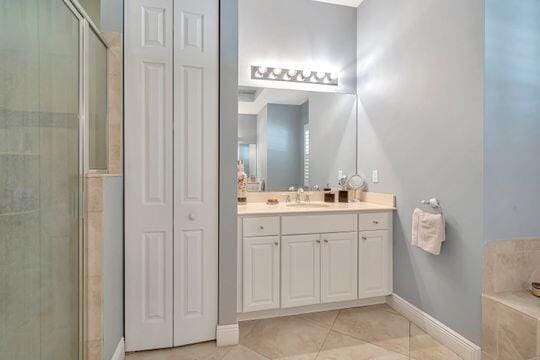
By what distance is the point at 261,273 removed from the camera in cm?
230

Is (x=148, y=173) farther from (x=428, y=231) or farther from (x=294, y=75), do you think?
(x=428, y=231)

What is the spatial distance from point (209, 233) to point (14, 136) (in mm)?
1223

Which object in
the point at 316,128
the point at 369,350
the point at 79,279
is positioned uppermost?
the point at 316,128

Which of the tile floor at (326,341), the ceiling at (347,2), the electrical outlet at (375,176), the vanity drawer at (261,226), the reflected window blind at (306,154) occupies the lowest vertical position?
the tile floor at (326,341)

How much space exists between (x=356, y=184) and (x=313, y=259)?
1.03 m

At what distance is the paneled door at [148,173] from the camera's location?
1900 millimetres

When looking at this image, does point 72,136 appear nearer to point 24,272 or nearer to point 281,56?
point 24,272

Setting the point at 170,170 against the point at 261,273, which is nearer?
the point at 170,170

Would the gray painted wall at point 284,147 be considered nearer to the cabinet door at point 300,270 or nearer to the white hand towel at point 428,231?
the cabinet door at point 300,270

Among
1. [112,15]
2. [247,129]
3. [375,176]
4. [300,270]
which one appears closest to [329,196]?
[375,176]

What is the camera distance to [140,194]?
1920 mm

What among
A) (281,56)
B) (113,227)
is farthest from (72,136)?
(281,56)

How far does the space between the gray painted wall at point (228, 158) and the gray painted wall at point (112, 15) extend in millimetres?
613

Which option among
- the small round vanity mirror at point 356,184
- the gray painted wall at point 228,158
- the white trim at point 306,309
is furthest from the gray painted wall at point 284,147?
the white trim at point 306,309
